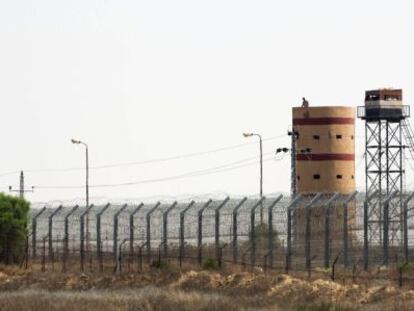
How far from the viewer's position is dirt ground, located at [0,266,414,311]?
41844 mm

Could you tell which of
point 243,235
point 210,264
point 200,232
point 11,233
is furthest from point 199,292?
point 11,233

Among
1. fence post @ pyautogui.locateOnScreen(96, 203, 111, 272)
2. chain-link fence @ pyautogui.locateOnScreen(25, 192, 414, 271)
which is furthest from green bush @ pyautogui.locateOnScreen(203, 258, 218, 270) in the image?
fence post @ pyautogui.locateOnScreen(96, 203, 111, 272)

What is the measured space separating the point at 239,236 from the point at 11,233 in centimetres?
1262

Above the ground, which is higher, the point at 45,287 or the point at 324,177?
the point at 324,177

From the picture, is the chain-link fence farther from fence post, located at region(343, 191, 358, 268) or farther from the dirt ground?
the dirt ground

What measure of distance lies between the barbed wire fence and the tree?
2.78ft

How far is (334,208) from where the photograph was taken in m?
63.6

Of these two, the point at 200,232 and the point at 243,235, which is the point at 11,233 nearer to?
the point at 243,235

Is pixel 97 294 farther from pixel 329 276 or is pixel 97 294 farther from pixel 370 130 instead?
pixel 370 130

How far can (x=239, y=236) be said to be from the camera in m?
57.1

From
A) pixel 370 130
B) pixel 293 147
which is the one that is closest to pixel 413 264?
pixel 293 147

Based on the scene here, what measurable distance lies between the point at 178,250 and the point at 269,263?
21.3 feet

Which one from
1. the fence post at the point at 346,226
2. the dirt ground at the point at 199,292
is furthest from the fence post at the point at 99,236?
the fence post at the point at 346,226

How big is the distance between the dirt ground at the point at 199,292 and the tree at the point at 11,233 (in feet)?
29.0
